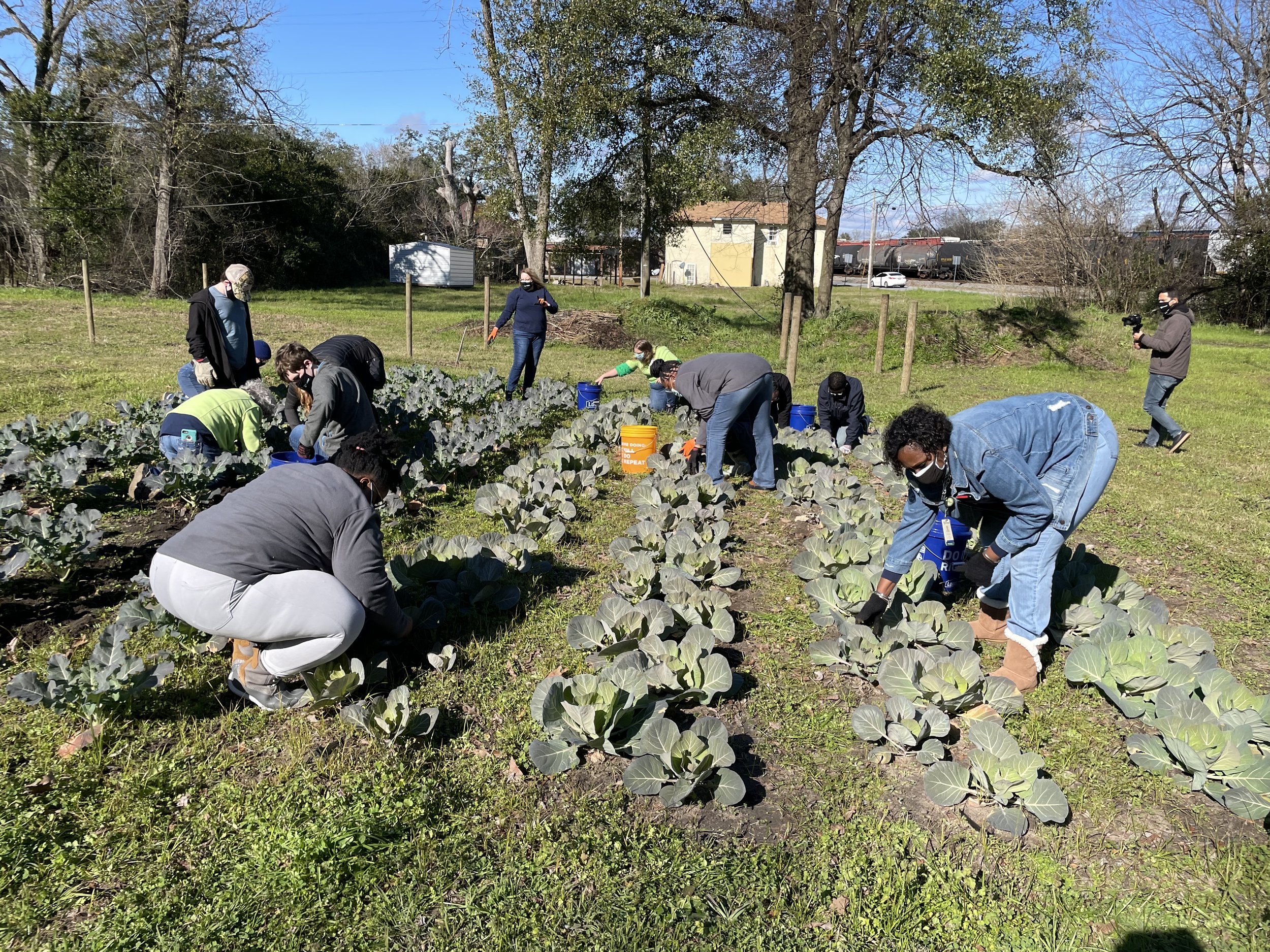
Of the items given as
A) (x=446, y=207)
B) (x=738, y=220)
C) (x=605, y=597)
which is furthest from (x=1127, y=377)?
(x=446, y=207)

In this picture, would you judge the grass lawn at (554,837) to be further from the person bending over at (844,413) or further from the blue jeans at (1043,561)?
the person bending over at (844,413)

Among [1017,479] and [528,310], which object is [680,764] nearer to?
[1017,479]

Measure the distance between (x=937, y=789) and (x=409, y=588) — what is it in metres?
2.88

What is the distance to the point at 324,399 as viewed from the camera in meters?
5.23

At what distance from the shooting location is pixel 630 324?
61.0ft

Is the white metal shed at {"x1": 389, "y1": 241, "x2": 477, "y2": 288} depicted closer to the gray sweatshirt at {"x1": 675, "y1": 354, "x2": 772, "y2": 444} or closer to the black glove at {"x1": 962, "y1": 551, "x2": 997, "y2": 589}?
the gray sweatshirt at {"x1": 675, "y1": 354, "x2": 772, "y2": 444}

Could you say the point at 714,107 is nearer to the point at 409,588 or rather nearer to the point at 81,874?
the point at 409,588

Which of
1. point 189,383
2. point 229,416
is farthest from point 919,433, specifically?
point 189,383

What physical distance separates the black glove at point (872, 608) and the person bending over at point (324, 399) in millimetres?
3598

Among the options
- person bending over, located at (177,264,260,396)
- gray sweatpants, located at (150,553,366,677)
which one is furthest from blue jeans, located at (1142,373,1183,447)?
person bending over, located at (177,264,260,396)

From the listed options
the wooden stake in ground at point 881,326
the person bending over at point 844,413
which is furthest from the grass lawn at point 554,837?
the wooden stake in ground at point 881,326

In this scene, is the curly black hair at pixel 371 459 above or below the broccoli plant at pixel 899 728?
above

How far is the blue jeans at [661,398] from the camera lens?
9680 millimetres

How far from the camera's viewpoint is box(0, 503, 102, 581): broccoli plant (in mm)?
4242
